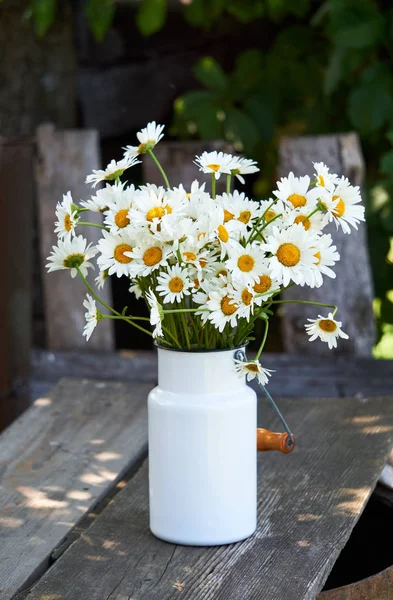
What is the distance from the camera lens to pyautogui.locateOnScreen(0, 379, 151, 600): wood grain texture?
57.2 inches

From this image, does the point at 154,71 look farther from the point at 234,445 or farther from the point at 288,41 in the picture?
the point at 234,445

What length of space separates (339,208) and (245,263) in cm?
16

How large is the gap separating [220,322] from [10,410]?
187 centimetres

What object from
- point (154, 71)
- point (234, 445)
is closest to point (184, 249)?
point (234, 445)

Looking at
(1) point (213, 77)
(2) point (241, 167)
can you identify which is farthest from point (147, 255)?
(1) point (213, 77)

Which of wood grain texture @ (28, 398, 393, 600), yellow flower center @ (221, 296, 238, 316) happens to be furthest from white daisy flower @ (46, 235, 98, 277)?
wood grain texture @ (28, 398, 393, 600)

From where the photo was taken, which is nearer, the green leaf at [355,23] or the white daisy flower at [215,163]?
the white daisy flower at [215,163]

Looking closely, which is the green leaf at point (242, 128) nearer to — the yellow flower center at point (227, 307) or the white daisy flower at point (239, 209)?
the white daisy flower at point (239, 209)

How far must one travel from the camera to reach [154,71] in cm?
388

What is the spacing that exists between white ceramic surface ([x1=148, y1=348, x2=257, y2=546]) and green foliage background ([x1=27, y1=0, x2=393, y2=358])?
5.46 ft

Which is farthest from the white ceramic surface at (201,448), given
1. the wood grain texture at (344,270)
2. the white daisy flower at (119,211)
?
the wood grain texture at (344,270)

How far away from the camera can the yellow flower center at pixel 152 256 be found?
125 cm

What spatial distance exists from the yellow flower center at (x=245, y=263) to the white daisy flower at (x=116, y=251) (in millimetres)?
156

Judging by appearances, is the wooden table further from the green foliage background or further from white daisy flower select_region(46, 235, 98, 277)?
the green foliage background
